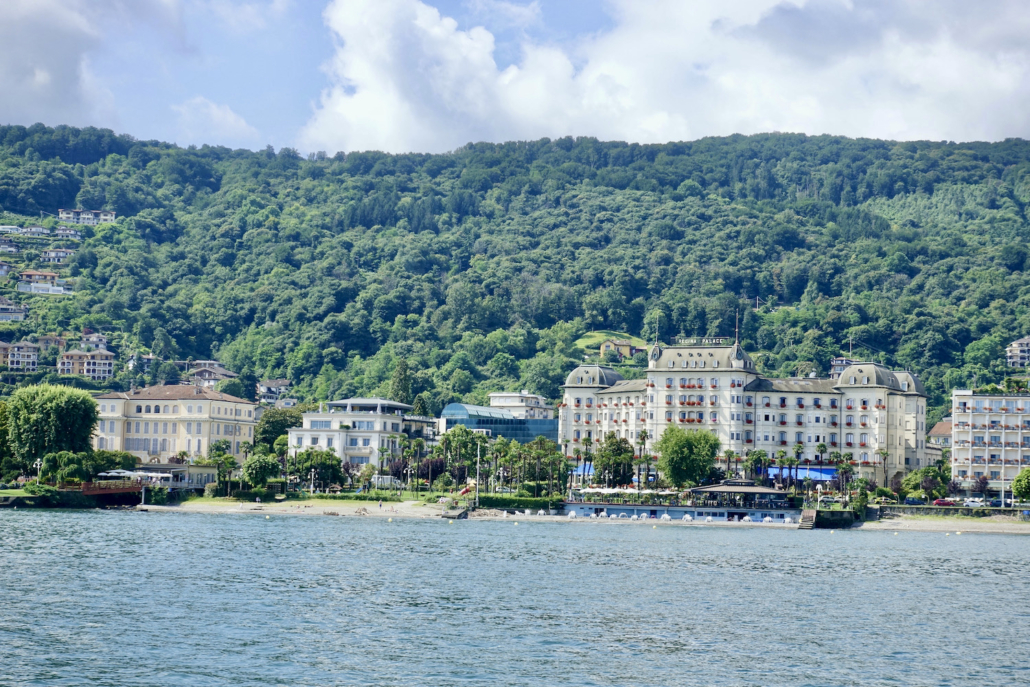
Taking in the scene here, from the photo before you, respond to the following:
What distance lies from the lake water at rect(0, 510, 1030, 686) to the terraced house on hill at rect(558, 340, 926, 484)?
55.1 meters

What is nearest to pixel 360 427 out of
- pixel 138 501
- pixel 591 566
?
pixel 138 501

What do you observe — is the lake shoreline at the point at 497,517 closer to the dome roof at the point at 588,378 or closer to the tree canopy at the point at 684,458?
the tree canopy at the point at 684,458

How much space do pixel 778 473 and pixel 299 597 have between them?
93.3 meters

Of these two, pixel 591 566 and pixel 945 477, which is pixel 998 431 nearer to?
pixel 945 477

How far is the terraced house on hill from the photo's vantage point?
148375mm

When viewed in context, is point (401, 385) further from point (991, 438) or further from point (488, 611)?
point (488, 611)

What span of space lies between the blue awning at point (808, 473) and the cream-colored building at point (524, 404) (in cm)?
4713

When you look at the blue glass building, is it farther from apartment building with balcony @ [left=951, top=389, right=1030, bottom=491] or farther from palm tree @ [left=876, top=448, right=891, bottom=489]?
apartment building with balcony @ [left=951, top=389, right=1030, bottom=491]

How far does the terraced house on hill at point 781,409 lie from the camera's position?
148375mm

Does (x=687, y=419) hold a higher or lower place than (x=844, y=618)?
higher

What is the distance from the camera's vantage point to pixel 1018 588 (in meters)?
69.1

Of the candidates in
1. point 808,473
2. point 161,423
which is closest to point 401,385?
point 161,423

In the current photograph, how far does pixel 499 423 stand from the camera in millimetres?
177000

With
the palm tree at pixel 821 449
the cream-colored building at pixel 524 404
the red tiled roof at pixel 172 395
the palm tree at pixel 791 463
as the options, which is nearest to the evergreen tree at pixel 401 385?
the cream-colored building at pixel 524 404
